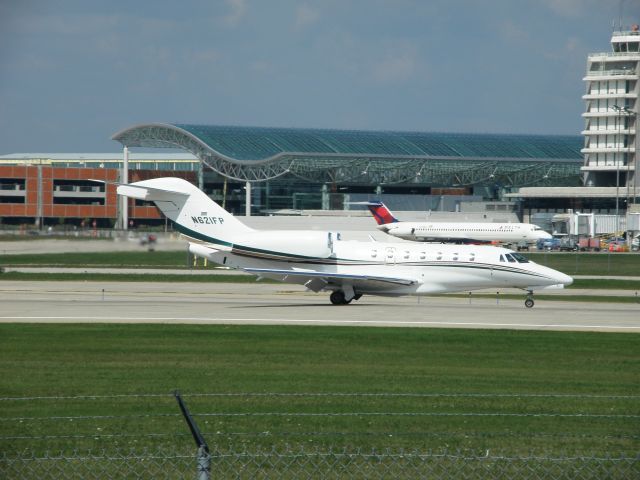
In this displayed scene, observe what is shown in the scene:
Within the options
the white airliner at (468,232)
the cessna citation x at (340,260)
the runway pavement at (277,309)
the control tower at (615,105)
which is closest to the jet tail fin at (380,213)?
the white airliner at (468,232)

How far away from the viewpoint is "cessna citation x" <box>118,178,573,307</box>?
42.0 m

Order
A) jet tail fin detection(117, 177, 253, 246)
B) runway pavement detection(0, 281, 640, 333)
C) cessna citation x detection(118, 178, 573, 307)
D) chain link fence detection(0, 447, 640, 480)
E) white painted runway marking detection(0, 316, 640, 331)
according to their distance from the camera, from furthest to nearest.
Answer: jet tail fin detection(117, 177, 253, 246), cessna citation x detection(118, 178, 573, 307), runway pavement detection(0, 281, 640, 333), white painted runway marking detection(0, 316, 640, 331), chain link fence detection(0, 447, 640, 480)

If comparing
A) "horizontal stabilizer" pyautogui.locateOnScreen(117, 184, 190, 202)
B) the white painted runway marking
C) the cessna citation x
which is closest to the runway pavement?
the white painted runway marking

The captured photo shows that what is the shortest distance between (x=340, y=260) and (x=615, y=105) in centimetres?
9758

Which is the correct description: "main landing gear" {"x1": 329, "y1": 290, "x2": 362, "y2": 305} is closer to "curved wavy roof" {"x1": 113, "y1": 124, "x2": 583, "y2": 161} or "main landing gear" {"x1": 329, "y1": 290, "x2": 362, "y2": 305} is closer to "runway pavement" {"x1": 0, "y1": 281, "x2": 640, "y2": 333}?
"runway pavement" {"x1": 0, "y1": 281, "x2": 640, "y2": 333}

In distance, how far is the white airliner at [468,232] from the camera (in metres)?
104

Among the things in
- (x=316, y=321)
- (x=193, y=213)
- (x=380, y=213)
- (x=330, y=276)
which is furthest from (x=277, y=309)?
(x=380, y=213)

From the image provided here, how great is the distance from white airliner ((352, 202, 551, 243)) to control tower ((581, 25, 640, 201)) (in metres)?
30.6

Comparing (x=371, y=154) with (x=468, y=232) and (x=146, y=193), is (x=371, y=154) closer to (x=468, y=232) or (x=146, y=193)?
(x=468, y=232)

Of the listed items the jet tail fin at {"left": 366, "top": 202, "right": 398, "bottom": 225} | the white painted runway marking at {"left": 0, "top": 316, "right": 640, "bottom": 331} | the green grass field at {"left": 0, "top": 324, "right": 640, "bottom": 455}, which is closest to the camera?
the green grass field at {"left": 0, "top": 324, "right": 640, "bottom": 455}

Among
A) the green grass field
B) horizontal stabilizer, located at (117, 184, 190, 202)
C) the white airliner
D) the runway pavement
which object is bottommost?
the runway pavement

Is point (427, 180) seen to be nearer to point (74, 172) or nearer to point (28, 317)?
point (74, 172)

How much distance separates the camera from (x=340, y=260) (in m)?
42.5

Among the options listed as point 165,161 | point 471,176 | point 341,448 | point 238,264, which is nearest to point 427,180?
point 471,176
